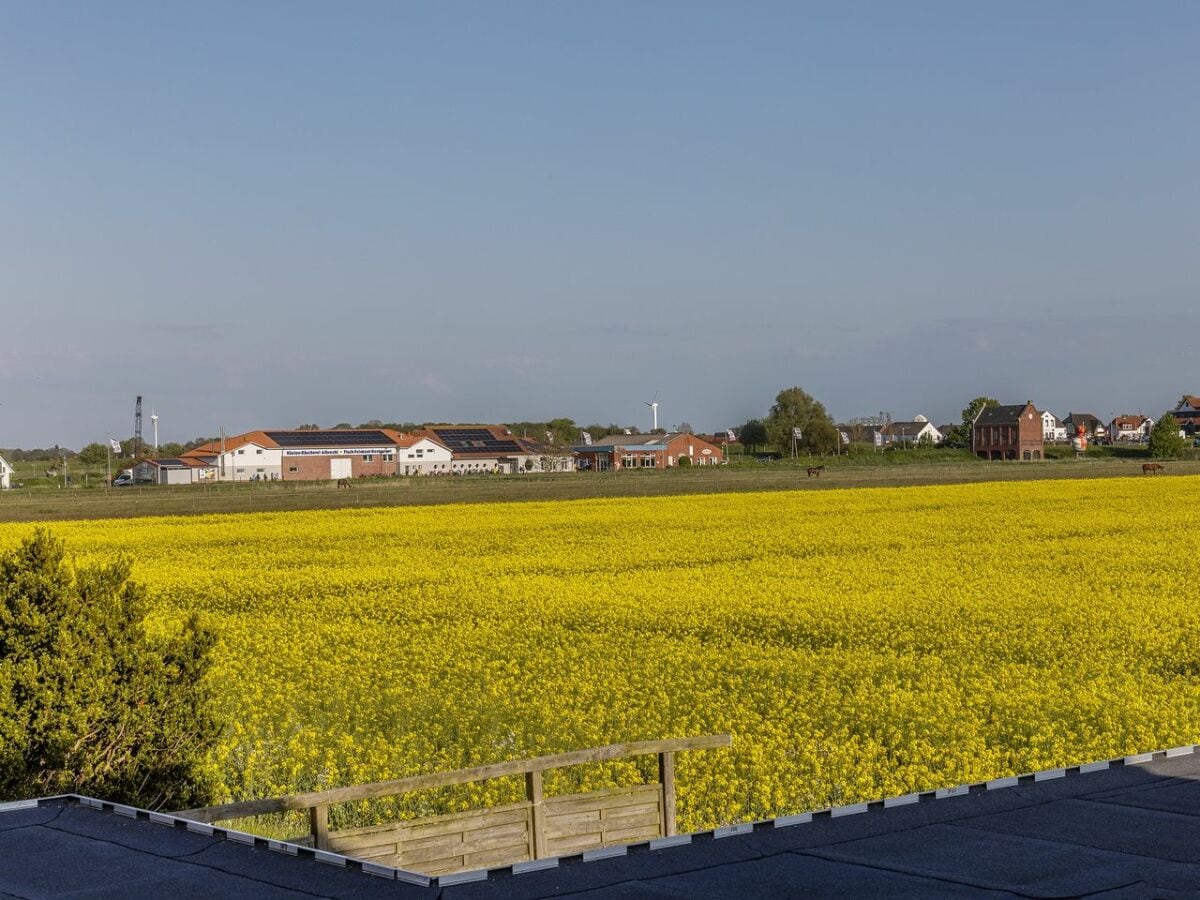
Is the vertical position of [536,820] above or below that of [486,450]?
below

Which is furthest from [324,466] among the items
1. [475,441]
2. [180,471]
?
[475,441]

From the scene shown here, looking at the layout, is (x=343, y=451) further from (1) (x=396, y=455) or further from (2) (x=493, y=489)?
(2) (x=493, y=489)

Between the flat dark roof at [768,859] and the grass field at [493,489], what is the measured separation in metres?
54.1

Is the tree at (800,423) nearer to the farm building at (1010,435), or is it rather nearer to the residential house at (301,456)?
the farm building at (1010,435)

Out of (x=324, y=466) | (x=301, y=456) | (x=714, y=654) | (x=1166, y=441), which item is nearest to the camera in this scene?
(x=714, y=654)

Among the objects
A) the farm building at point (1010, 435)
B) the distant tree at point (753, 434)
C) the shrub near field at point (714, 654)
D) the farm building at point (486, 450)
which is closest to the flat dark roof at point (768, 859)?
the shrub near field at point (714, 654)

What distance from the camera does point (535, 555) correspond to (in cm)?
3612

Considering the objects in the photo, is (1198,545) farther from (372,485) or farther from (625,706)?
(372,485)

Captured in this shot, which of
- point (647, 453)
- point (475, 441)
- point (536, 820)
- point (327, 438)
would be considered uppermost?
point (327, 438)

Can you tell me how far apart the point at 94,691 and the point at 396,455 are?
13896 cm

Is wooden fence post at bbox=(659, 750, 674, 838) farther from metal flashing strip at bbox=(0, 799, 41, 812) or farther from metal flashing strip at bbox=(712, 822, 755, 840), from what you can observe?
metal flashing strip at bbox=(0, 799, 41, 812)

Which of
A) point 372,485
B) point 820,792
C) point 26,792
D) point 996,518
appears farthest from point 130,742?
point 372,485

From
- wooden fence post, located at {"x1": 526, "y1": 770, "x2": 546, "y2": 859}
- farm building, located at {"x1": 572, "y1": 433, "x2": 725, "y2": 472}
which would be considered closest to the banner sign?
farm building, located at {"x1": 572, "y1": 433, "x2": 725, "y2": 472}

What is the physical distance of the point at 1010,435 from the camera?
16050 cm
